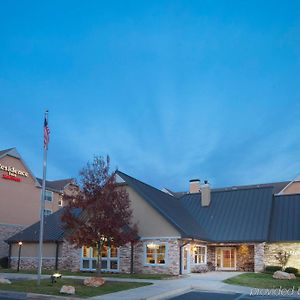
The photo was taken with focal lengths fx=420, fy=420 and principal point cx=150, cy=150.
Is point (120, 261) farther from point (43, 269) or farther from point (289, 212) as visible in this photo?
point (289, 212)

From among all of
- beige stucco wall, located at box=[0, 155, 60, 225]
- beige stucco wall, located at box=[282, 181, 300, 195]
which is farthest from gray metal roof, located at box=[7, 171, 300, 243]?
beige stucco wall, located at box=[282, 181, 300, 195]

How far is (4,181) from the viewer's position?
4459cm

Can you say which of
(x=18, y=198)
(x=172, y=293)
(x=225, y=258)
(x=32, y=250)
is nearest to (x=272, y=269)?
(x=225, y=258)

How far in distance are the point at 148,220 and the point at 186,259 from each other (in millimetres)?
3708

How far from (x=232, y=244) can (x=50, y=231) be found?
47.8 ft

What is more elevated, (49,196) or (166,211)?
(49,196)

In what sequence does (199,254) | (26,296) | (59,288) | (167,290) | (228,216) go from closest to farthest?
1. (26,296)
2. (59,288)
3. (167,290)
4. (199,254)
5. (228,216)

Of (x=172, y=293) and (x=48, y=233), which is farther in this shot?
(x=48, y=233)

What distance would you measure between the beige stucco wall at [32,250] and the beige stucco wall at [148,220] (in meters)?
7.13

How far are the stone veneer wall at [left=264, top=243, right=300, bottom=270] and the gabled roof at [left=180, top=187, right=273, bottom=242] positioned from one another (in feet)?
4.08

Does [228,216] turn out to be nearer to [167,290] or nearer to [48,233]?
[48,233]

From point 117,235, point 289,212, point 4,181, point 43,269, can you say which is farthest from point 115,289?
A: point 4,181

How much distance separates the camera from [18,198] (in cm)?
4650

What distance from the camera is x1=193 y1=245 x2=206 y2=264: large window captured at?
30772mm
